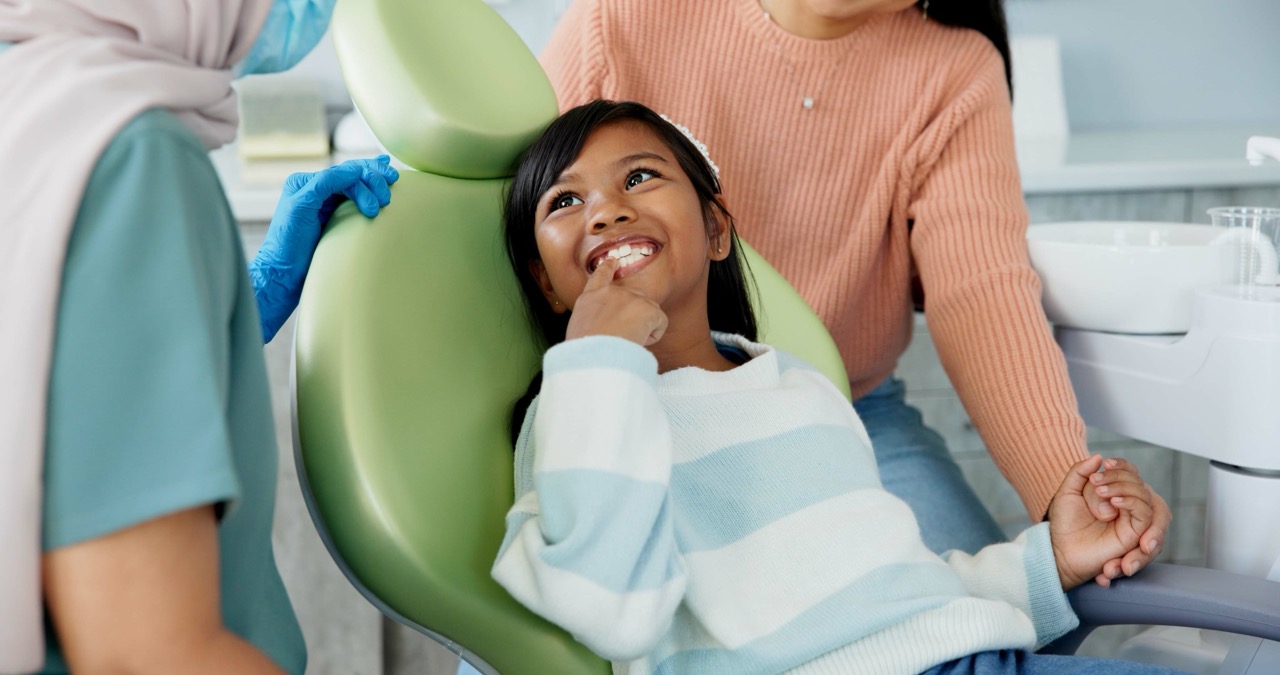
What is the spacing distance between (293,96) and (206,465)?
1.94 metres

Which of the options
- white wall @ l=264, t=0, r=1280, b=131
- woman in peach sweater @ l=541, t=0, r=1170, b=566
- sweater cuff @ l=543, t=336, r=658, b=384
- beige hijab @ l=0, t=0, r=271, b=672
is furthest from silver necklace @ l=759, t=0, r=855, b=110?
white wall @ l=264, t=0, r=1280, b=131

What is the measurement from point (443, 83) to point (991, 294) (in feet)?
2.19

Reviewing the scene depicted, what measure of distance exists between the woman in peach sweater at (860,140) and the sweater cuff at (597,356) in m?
0.57

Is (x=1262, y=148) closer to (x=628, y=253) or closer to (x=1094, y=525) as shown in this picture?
(x=1094, y=525)

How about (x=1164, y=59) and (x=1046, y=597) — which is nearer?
(x=1046, y=597)

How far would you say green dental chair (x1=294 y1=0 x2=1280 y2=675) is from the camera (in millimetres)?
853

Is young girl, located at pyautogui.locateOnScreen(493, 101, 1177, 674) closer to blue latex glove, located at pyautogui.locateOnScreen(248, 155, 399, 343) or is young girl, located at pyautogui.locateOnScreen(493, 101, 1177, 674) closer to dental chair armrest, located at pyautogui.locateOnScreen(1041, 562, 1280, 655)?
dental chair armrest, located at pyautogui.locateOnScreen(1041, 562, 1280, 655)

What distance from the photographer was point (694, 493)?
998 mm

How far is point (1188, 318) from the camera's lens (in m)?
1.38

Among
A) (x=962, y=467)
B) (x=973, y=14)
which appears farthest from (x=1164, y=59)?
(x=973, y=14)

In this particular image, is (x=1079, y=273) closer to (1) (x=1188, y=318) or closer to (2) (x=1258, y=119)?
(1) (x=1188, y=318)

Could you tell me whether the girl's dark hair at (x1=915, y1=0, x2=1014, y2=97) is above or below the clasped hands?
above

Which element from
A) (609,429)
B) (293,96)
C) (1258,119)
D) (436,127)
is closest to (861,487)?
(609,429)

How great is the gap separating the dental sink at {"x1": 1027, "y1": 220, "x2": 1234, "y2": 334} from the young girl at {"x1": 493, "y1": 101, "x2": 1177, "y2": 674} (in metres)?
0.34
